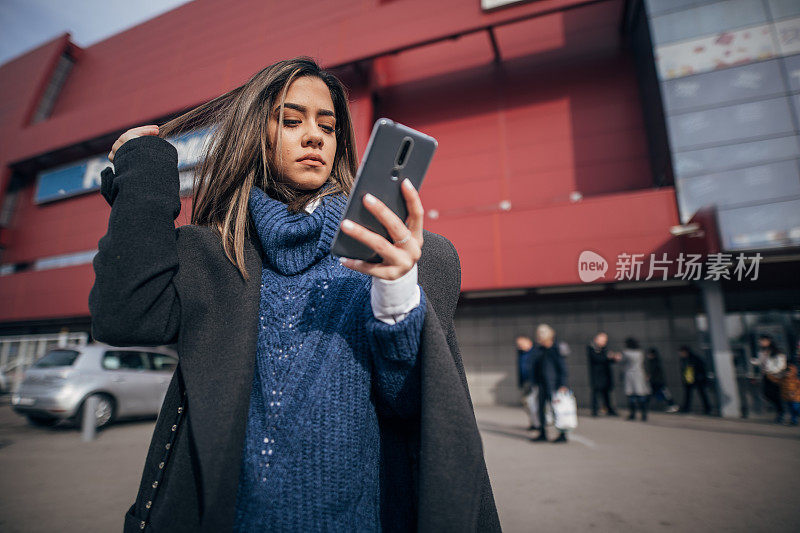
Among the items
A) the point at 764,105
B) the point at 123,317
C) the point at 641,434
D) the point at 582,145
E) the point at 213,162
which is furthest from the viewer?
the point at 582,145

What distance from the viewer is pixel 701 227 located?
Result: 833cm

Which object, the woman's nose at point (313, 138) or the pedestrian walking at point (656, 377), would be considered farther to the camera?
the pedestrian walking at point (656, 377)

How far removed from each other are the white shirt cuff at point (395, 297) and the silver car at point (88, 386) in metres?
7.71

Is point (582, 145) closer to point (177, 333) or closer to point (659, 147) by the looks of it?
point (659, 147)

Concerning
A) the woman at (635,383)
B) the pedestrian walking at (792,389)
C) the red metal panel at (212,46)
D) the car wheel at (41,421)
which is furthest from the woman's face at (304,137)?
the red metal panel at (212,46)

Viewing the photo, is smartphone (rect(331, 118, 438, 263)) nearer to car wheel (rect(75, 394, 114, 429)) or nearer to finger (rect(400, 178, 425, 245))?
finger (rect(400, 178, 425, 245))

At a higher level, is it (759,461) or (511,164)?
(511,164)

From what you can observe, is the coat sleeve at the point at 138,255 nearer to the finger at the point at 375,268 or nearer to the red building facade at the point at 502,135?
the finger at the point at 375,268

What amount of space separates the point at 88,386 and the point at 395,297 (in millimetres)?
8784

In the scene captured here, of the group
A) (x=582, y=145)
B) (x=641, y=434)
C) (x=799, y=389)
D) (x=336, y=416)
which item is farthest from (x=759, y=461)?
(x=582, y=145)

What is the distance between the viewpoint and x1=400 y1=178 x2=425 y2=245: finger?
0.72 meters

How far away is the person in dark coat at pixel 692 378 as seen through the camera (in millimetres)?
9258

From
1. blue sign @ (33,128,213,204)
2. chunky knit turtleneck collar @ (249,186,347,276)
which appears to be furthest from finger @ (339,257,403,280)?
blue sign @ (33,128,213,204)

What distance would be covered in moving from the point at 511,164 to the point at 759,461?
27.3 feet
